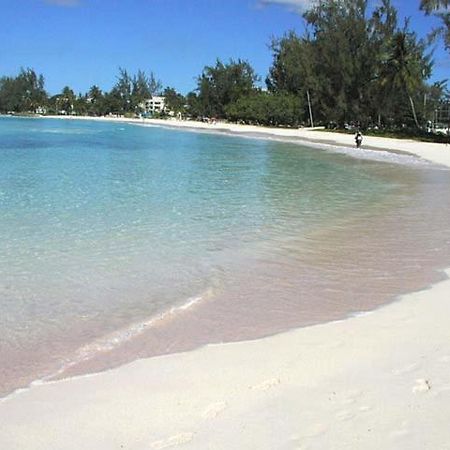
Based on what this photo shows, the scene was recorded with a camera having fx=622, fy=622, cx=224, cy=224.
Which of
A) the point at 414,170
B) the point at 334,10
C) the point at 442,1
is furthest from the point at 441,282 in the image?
the point at 334,10

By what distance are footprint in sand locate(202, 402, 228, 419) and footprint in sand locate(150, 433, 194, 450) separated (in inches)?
10.3

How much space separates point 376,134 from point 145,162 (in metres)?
33.2

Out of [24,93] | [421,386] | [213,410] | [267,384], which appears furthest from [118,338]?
[24,93]

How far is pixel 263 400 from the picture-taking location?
379cm

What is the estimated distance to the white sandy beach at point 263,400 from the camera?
330 cm

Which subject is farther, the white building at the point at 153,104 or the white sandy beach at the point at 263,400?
the white building at the point at 153,104

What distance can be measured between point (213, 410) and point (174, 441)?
17.0 inches

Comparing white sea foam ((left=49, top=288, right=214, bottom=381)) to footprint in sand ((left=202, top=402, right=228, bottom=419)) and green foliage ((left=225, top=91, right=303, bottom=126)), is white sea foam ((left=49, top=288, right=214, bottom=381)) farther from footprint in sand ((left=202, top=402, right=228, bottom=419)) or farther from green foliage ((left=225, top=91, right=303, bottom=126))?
green foliage ((left=225, top=91, right=303, bottom=126))

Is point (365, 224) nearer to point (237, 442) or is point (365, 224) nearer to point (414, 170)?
point (237, 442)

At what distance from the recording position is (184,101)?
5320 inches

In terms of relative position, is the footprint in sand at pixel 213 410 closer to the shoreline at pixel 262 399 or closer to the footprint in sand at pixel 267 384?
the shoreline at pixel 262 399

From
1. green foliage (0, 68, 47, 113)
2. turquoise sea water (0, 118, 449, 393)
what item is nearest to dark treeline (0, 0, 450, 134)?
turquoise sea water (0, 118, 449, 393)

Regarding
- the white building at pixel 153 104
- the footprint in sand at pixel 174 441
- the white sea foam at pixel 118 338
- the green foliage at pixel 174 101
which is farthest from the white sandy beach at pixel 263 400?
the white building at pixel 153 104

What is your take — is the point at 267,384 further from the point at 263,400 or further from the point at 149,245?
the point at 149,245
